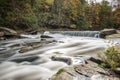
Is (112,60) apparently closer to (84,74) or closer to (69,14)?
(84,74)

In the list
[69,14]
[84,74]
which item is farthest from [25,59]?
[69,14]

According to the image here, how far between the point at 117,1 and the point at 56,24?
1492cm

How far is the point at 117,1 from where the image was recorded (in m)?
43.9

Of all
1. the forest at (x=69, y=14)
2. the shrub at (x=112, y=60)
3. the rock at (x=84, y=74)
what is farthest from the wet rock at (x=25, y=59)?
the forest at (x=69, y=14)

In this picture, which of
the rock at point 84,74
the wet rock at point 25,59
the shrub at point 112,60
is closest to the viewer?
Answer: the rock at point 84,74

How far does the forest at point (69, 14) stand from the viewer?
97.9 ft

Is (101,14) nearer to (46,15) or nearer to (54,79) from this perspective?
(46,15)

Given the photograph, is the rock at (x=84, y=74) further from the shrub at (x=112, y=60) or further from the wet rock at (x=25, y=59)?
the wet rock at (x=25, y=59)

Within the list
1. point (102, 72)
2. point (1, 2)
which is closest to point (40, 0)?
point (1, 2)

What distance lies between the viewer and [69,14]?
138 feet

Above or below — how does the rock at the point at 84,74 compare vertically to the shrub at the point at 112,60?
below

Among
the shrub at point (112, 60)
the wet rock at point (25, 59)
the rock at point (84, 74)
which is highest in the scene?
the shrub at point (112, 60)

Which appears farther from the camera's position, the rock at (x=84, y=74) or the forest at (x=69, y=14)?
the forest at (x=69, y=14)

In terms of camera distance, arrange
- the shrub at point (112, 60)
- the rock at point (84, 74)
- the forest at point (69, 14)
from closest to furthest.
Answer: the rock at point (84, 74)
the shrub at point (112, 60)
the forest at point (69, 14)
